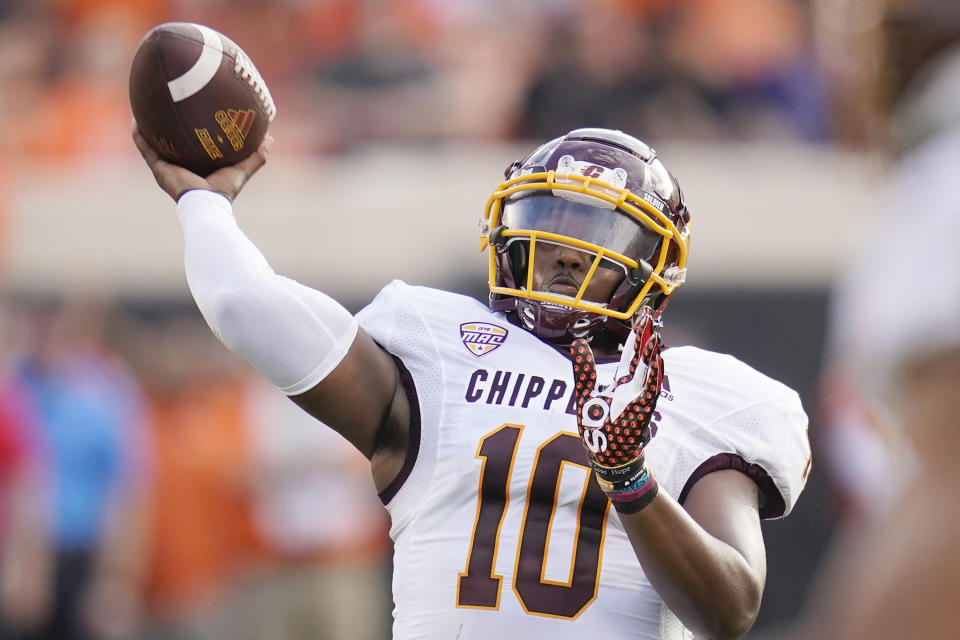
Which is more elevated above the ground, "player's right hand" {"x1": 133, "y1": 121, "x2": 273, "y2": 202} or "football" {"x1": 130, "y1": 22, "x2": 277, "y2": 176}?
"football" {"x1": 130, "y1": 22, "x2": 277, "y2": 176}

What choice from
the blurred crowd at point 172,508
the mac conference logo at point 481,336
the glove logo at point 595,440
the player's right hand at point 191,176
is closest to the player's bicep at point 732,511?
the glove logo at point 595,440

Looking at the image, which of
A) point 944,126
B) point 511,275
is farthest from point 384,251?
point 944,126

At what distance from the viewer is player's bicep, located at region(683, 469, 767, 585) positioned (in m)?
2.60

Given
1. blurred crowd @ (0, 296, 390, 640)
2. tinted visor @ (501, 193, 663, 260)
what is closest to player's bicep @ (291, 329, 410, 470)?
tinted visor @ (501, 193, 663, 260)

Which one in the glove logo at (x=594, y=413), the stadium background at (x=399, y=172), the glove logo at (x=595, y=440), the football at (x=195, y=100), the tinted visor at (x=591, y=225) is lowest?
the stadium background at (x=399, y=172)

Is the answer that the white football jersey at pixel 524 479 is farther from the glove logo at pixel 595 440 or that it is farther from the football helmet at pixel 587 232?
the glove logo at pixel 595 440

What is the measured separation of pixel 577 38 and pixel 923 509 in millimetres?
7404

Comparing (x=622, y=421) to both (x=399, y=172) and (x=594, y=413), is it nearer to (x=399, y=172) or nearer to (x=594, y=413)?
(x=594, y=413)

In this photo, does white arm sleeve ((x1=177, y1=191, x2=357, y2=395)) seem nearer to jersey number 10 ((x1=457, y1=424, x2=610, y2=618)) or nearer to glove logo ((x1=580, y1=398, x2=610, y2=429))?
jersey number 10 ((x1=457, y1=424, x2=610, y2=618))

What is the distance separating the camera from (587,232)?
9.52 ft

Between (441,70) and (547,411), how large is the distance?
6005 millimetres

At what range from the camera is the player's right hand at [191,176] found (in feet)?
9.54

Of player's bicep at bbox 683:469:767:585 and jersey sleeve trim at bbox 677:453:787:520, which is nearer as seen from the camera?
player's bicep at bbox 683:469:767:585

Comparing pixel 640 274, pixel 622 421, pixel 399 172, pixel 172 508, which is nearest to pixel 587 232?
pixel 640 274
